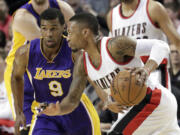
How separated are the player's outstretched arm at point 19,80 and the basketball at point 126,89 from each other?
1180 mm

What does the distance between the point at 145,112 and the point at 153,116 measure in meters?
0.09

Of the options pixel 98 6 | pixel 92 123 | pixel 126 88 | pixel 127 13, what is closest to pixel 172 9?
pixel 98 6

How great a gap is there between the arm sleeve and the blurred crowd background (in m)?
1.90

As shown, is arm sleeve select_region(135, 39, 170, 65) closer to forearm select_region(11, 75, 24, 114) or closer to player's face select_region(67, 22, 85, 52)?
player's face select_region(67, 22, 85, 52)

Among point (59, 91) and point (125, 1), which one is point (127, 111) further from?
point (125, 1)

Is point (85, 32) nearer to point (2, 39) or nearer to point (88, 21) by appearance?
point (88, 21)

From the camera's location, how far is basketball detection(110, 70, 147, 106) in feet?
11.3

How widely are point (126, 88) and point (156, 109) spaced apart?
0.53m

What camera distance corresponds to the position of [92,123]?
4.35 m

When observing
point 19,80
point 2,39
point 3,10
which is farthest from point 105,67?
point 3,10

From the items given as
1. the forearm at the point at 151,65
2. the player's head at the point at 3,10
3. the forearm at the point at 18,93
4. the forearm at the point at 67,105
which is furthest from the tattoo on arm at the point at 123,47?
the player's head at the point at 3,10

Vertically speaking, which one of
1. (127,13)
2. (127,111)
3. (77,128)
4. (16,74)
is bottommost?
(77,128)

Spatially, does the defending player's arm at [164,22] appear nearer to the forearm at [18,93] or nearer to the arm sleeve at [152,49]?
the arm sleeve at [152,49]

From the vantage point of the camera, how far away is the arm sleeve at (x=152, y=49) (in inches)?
143
